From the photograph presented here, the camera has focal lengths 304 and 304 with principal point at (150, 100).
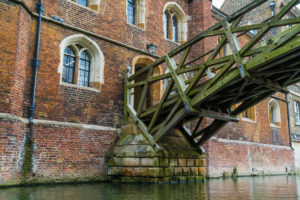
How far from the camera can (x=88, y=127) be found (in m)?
9.50

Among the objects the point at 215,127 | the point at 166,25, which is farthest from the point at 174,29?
the point at 215,127

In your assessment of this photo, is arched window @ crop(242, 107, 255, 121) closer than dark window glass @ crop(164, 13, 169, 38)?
No

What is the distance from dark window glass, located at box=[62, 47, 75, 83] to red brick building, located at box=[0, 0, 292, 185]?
0.11 feet

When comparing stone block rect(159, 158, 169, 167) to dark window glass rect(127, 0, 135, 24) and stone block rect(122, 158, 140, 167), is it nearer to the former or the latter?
stone block rect(122, 158, 140, 167)

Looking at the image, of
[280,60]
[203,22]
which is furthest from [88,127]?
[203,22]

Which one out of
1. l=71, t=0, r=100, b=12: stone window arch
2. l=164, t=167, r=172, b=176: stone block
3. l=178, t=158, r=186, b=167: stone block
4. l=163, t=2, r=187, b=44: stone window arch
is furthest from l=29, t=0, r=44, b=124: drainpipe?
l=163, t=2, r=187, b=44: stone window arch

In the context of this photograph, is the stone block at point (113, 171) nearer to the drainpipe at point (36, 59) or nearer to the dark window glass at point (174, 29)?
the drainpipe at point (36, 59)

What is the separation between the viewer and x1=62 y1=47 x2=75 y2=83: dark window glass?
9.69 m

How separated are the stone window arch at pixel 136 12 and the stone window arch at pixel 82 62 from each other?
2510 mm

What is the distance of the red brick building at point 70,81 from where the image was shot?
786 cm

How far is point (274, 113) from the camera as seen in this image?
A: 61.3ft

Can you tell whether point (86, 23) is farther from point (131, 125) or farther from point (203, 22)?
point (203, 22)

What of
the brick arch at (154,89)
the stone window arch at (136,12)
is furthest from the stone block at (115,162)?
the stone window arch at (136,12)

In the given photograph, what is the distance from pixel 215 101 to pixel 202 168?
104 inches
